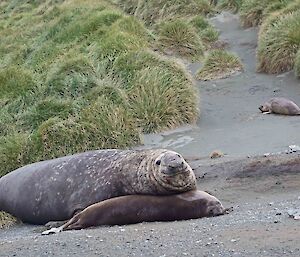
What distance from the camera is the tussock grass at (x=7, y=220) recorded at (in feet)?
21.9

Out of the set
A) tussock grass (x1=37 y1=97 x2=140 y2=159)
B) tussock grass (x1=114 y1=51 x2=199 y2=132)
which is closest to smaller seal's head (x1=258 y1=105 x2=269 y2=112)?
tussock grass (x1=114 y1=51 x2=199 y2=132)

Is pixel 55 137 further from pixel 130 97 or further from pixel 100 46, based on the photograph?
pixel 100 46

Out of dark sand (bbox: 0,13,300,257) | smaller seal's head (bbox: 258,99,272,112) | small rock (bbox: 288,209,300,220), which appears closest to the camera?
dark sand (bbox: 0,13,300,257)

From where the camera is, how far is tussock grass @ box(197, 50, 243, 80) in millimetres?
13547

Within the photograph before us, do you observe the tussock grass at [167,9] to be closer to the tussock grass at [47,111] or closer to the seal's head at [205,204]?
the tussock grass at [47,111]

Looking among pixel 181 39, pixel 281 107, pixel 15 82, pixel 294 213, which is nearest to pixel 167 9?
pixel 181 39

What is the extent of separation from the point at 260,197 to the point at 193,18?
11.8 metres

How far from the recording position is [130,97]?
10.6 metres

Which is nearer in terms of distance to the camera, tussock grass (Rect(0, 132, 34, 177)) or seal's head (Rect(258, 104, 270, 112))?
tussock grass (Rect(0, 132, 34, 177))

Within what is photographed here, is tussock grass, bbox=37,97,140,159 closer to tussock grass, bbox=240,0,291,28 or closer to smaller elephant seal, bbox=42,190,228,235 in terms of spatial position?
smaller elephant seal, bbox=42,190,228,235

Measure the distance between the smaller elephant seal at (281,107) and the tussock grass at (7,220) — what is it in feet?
15.9

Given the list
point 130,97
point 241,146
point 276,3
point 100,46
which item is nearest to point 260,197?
point 241,146

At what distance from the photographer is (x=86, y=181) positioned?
634 centimetres

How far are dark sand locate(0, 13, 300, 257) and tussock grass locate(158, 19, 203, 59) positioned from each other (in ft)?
11.2
